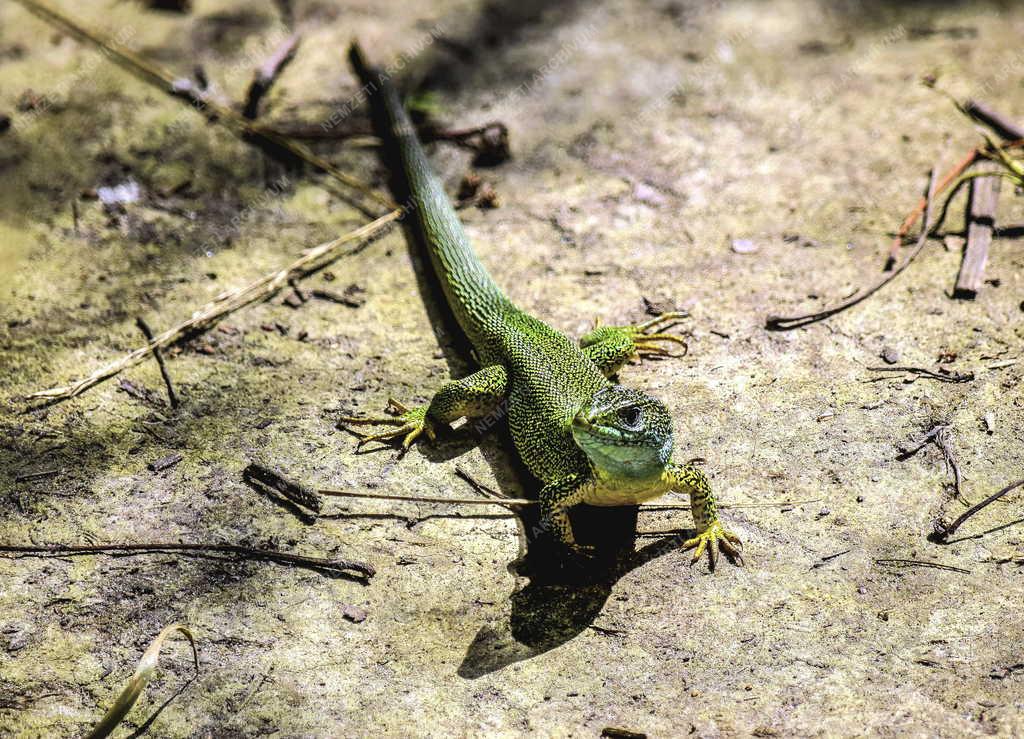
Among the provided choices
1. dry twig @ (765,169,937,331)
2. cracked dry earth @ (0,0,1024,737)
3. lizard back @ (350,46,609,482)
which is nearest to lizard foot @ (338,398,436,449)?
cracked dry earth @ (0,0,1024,737)

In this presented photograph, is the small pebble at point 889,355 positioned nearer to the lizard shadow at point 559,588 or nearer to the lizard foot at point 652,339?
the lizard foot at point 652,339

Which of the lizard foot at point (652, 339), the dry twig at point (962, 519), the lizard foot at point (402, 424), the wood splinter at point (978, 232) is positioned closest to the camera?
the dry twig at point (962, 519)

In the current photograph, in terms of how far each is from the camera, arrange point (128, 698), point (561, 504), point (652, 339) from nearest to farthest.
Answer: point (128, 698)
point (561, 504)
point (652, 339)

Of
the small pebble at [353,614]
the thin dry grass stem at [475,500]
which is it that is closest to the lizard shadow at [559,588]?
the thin dry grass stem at [475,500]

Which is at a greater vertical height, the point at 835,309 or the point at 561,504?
the point at 835,309

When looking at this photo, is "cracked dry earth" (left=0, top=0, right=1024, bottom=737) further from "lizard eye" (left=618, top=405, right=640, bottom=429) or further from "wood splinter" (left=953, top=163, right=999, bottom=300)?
"lizard eye" (left=618, top=405, right=640, bottom=429)

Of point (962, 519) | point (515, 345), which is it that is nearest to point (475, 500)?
point (515, 345)

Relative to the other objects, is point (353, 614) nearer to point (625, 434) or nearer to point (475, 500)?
point (475, 500)

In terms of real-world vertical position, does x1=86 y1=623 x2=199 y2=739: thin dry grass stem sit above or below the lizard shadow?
above
